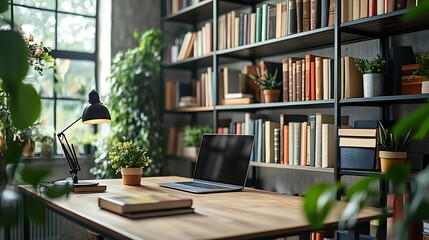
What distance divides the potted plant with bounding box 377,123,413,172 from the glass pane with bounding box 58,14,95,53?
2.72 metres

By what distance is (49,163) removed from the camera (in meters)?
0.36

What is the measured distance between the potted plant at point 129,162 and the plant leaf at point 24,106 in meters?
2.34

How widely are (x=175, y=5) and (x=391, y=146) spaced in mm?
2418

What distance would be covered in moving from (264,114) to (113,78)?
4.24 ft

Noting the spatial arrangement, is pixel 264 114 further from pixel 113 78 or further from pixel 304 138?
pixel 113 78

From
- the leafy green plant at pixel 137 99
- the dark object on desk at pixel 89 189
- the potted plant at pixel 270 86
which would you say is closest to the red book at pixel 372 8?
the potted plant at pixel 270 86

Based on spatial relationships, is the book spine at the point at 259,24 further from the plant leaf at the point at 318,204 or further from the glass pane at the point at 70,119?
the plant leaf at the point at 318,204

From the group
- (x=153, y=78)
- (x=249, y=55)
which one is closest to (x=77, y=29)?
(x=153, y=78)

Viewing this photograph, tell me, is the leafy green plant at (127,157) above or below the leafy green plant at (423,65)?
below

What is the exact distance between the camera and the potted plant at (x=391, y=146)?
2514mm

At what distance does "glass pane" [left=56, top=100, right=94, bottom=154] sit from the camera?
415 cm

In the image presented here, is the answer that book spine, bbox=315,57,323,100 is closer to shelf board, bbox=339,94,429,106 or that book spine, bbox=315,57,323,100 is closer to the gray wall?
shelf board, bbox=339,94,429,106

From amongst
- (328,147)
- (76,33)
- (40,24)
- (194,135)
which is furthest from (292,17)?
(40,24)

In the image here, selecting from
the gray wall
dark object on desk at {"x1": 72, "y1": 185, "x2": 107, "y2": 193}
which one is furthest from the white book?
the gray wall
